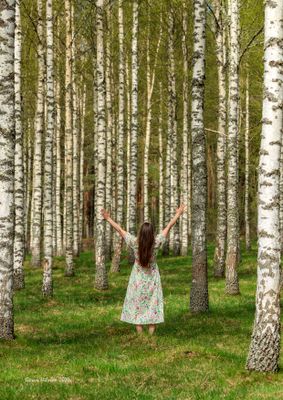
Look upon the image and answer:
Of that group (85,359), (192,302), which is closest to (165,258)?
(192,302)

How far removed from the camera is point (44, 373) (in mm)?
7984

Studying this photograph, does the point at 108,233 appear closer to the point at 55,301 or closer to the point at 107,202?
the point at 107,202

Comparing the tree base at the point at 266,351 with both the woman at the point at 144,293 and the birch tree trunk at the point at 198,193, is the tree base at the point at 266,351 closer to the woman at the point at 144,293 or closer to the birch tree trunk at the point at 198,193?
the woman at the point at 144,293

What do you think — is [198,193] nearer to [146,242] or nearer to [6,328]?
[146,242]

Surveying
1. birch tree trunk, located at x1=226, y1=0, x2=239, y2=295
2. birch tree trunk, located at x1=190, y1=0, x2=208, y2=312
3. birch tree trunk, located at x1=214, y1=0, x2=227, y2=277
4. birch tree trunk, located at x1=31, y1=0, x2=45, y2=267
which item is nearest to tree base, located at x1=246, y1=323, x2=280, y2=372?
birch tree trunk, located at x1=190, y1=0, x2=208, y2=312

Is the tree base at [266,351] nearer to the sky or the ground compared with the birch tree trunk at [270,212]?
nearer to the ground

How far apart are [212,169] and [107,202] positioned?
29.7 metres

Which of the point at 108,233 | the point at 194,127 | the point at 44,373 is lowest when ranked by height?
the point at 44,373

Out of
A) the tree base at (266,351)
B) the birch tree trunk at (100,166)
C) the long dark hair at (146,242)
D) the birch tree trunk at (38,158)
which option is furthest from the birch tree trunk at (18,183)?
the tree base at (266,351)

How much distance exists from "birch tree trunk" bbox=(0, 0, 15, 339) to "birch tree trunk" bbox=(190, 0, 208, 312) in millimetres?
4240

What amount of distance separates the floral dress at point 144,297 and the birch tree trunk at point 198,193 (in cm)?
222

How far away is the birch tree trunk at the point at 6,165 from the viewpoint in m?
9.78

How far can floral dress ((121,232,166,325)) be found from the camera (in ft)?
34.6

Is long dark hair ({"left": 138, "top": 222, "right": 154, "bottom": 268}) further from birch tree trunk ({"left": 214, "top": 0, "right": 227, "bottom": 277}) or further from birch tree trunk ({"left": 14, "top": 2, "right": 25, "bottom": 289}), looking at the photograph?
birch tree trunk ({"left": 214, "top": 0, "right": 227, "bottom": 277})
